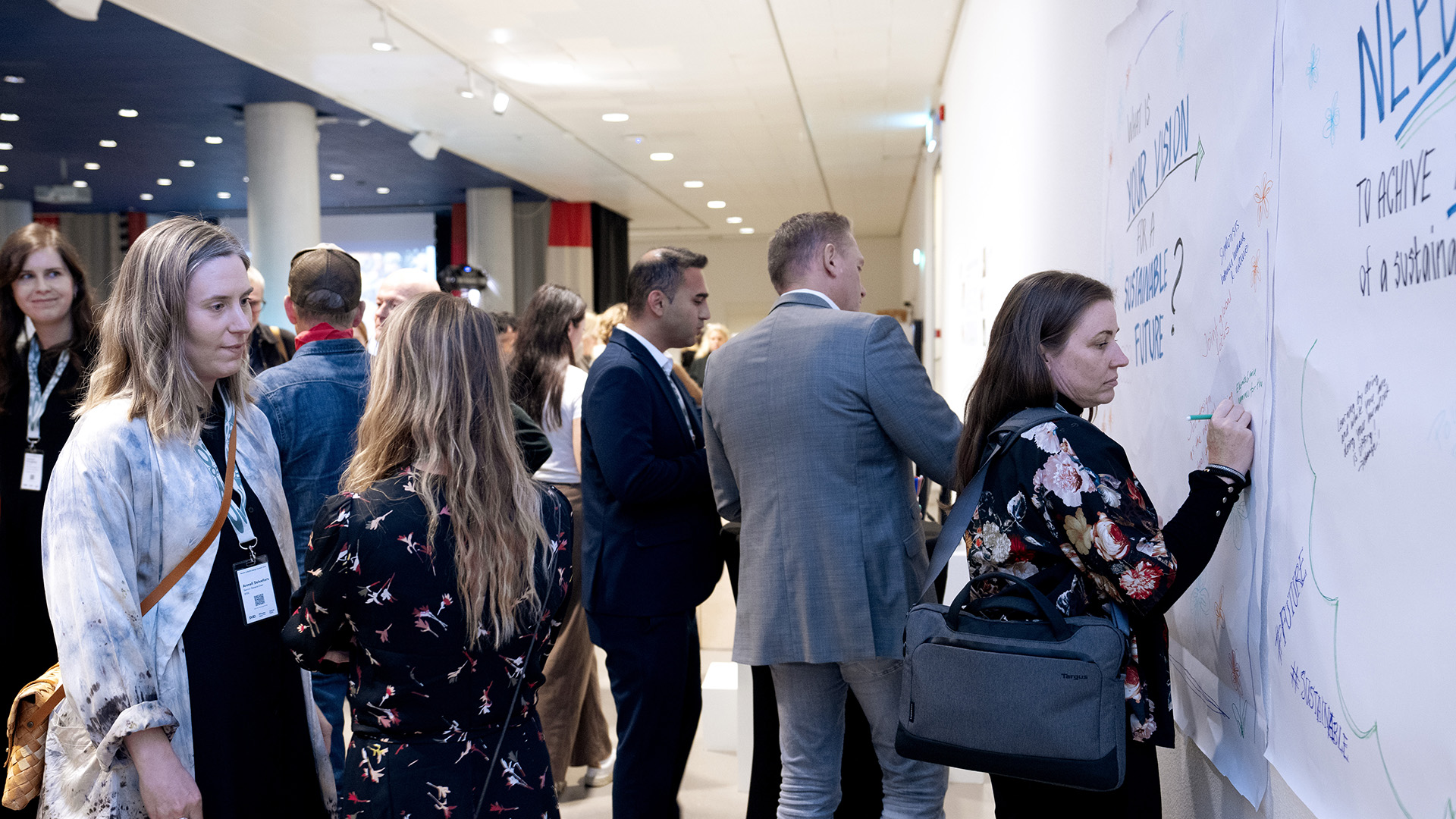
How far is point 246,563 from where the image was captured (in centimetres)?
158

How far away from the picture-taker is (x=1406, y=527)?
915mm

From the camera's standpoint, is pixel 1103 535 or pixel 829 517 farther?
pixel 829 517

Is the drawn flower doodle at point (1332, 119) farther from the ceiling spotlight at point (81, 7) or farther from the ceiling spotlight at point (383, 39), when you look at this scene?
the ceiling spotlight at point (383, 39)

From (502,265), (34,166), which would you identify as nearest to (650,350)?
(502,265)

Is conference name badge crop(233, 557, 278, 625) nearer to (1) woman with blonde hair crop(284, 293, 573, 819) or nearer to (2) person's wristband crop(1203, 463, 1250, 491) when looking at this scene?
(1) woman with blonde hair crop(284, 293, 573, 819)

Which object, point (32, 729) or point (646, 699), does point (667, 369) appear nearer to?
point (646, 699)

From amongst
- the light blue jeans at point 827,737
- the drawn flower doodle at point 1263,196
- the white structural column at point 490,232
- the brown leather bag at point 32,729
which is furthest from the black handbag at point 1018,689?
the white structural column at point 490,232

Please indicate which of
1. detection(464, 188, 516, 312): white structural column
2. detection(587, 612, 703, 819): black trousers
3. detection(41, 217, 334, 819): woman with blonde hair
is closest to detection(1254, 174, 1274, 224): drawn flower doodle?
detection(41, 217, 334, 819): woman with blonde hair

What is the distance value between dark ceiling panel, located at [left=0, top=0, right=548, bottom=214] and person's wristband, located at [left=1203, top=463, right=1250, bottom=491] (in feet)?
21.8

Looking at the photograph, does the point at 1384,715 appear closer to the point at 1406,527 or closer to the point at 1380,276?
the point at 1406,527

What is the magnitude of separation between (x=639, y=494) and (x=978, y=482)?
110cm

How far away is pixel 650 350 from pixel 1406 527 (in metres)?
1.91

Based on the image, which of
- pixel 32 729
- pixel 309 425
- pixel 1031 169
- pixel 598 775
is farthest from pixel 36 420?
pixel 1031 169

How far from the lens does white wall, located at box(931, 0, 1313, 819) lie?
189cm
